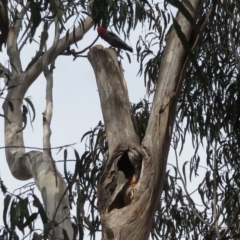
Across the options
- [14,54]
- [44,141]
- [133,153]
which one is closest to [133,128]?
[133,153]

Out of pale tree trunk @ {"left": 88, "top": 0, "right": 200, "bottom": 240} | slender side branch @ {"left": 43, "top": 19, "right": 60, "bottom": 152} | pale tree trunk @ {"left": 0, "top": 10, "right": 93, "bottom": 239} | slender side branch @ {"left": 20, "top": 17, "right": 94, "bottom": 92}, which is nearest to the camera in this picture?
pale tree trunk @ {"left": 88, "top": 0, "right": 200, "bottom": 240}

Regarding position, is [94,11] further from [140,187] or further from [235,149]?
[140,187]

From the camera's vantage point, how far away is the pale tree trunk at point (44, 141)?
91.4 inches

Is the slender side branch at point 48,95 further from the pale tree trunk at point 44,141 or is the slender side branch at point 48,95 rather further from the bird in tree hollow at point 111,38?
the bird in tree hollow at point 111,38

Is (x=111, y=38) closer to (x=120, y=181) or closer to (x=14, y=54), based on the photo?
(x=14, y=54)

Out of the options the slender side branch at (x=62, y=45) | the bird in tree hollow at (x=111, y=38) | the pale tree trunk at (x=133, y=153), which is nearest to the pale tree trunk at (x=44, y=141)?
the slender side branch at (x=62, y=45)

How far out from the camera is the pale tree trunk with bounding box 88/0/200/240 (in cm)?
173

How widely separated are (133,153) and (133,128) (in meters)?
0.11

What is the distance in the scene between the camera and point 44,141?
107 inches

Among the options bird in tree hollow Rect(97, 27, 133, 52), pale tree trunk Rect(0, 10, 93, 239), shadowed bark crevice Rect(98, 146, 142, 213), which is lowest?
shadowed bark crevice Rect(98, 146, 142, 213)

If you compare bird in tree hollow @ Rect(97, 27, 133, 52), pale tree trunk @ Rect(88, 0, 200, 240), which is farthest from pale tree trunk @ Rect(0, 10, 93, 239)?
pale tree trunk @ Rect(88, 0, 200, 240)

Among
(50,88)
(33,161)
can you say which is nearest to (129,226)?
(33,161)

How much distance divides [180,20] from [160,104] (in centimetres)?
31

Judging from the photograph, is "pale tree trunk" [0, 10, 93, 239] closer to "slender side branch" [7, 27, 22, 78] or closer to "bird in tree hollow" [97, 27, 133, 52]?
"slender side branch" [7, 27, 22, 78]
